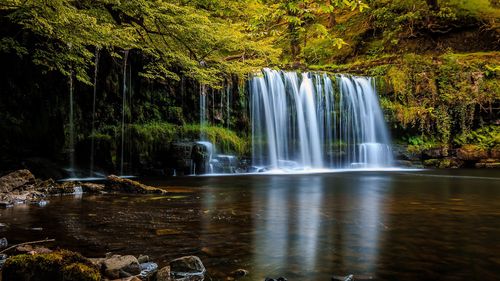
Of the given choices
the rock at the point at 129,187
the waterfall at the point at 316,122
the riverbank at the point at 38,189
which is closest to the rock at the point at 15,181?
the riverbank at the point at 38,189

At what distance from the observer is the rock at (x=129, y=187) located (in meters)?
8.48

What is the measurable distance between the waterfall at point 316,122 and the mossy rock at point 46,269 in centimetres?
1392

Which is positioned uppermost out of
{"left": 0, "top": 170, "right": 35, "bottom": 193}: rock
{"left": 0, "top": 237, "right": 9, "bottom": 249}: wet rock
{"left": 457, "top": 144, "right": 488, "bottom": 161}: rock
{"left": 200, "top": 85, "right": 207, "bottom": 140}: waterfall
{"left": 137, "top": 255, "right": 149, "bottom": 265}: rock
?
{"left": 200, "top": 85, "right": 207, "bottom": 140}: waterfall

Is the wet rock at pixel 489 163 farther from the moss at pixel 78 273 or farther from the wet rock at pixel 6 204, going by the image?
the moss at pixel 78 273

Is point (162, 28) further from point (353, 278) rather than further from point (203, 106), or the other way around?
point (203, 106)

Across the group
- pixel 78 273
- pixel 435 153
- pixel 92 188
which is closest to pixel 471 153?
pixel 435 153

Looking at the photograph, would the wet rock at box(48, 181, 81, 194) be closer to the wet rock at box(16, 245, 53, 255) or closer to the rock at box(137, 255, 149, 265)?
the wet rock at box(16, 245, 53, 255)

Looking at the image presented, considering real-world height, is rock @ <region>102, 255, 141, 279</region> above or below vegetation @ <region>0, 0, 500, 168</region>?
below

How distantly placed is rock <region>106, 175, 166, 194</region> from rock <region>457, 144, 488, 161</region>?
14.9 m

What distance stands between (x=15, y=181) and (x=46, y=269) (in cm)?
611

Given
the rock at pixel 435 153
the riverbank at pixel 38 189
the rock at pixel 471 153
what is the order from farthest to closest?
the rock at pixel 435 153 → the rock at pixel 471 153 → the riverbank at pixel 38 189

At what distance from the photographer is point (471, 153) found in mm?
18016

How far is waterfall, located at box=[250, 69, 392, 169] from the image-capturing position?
17312 mm

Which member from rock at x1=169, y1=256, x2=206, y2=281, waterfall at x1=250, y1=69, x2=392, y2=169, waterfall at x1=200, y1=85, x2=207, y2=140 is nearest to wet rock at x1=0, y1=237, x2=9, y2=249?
rock at x1=169, y1=256, x2=206, y2=281
